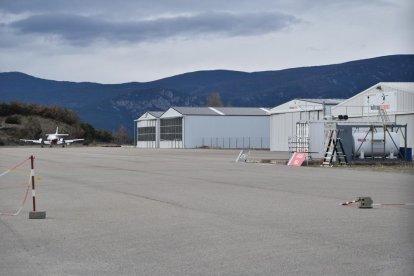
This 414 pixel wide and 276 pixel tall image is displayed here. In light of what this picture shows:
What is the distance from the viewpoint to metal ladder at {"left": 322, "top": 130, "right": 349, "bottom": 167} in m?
39.7

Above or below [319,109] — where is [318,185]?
below

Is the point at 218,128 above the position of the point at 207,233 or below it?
above

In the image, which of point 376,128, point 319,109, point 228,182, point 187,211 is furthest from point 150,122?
point 187,211

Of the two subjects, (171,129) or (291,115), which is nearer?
(291,115)

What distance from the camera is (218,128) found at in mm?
99125

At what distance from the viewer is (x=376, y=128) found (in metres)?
43.1

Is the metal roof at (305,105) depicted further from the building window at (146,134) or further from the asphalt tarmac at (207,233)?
the asphalt tarmac at (207,233)

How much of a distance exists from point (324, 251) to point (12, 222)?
6546 millimetres

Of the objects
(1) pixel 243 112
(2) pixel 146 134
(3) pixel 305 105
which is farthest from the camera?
(2) pixel 146 134

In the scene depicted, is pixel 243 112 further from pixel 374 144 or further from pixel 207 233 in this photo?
pixel 207 233

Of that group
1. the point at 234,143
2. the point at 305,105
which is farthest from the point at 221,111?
the point at 305,105

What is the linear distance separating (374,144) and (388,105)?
455 inches

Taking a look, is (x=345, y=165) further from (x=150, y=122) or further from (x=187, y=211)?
(x=150, y=122)

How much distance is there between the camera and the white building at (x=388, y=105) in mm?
49781
